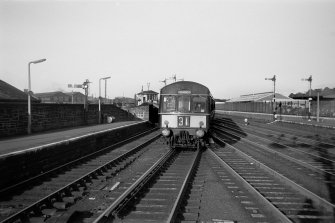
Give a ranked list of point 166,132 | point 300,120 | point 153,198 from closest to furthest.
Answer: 1. point 153,198
2. point 166,132
3. point 300,120

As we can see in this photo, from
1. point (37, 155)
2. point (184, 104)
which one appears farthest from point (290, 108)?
point (37, 155)

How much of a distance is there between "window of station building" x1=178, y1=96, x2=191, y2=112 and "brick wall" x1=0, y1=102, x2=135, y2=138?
836 cm

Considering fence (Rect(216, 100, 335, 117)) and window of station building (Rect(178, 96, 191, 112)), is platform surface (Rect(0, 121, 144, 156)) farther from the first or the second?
fence (Rect(216, 100, 335, 117))

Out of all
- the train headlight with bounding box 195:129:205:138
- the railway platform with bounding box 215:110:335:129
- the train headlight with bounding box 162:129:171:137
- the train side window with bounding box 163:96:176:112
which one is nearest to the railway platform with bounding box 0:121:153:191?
the train headlight with bounding box 162:129:171:137

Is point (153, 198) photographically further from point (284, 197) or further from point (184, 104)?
point (184, 104)

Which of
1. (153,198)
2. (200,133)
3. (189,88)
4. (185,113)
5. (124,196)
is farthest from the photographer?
(189,88)

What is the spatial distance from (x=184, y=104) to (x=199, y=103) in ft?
2.24

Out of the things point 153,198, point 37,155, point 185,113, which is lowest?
point 153,198

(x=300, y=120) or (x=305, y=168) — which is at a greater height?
(x=300, y=120)

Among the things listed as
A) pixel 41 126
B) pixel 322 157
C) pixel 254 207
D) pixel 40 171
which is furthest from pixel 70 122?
pixel 254 207

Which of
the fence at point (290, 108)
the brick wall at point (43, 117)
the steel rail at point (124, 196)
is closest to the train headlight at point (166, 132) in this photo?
the steel rail at point (124, 196)

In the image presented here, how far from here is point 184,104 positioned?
13641mm

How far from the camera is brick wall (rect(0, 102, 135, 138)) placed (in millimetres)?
14648

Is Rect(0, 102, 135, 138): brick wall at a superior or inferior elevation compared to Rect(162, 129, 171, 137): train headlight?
superior
